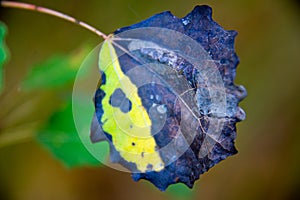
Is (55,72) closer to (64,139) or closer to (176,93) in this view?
(64,139)

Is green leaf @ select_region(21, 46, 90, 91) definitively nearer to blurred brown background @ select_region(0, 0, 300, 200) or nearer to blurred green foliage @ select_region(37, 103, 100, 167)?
blurred green foliage @ select_region(37, 103, 100, 167)

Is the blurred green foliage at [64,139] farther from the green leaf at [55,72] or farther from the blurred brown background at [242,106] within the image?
the blurred brown background at [242,106]

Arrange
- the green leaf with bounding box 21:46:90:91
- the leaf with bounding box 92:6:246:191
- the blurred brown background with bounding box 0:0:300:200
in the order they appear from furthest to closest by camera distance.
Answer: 1. the blurred brown background with bounding box 0:0:300:200
2. the green leaf with bounding box 21:46:90:91
3. the leaf with bounding box 92:6:246:191

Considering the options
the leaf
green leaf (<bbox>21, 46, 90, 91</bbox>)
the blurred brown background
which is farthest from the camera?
the blurred brown background

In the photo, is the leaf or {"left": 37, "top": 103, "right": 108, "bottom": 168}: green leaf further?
{"left": 37, "top": 103, "right": 108, "bottom": 168}: green leaf

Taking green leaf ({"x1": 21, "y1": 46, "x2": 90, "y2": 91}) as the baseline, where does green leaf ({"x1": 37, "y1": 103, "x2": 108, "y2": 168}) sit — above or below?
below

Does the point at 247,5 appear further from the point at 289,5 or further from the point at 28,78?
the point at 28,78

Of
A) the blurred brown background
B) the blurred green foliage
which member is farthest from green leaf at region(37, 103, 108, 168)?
the blurred brown background
